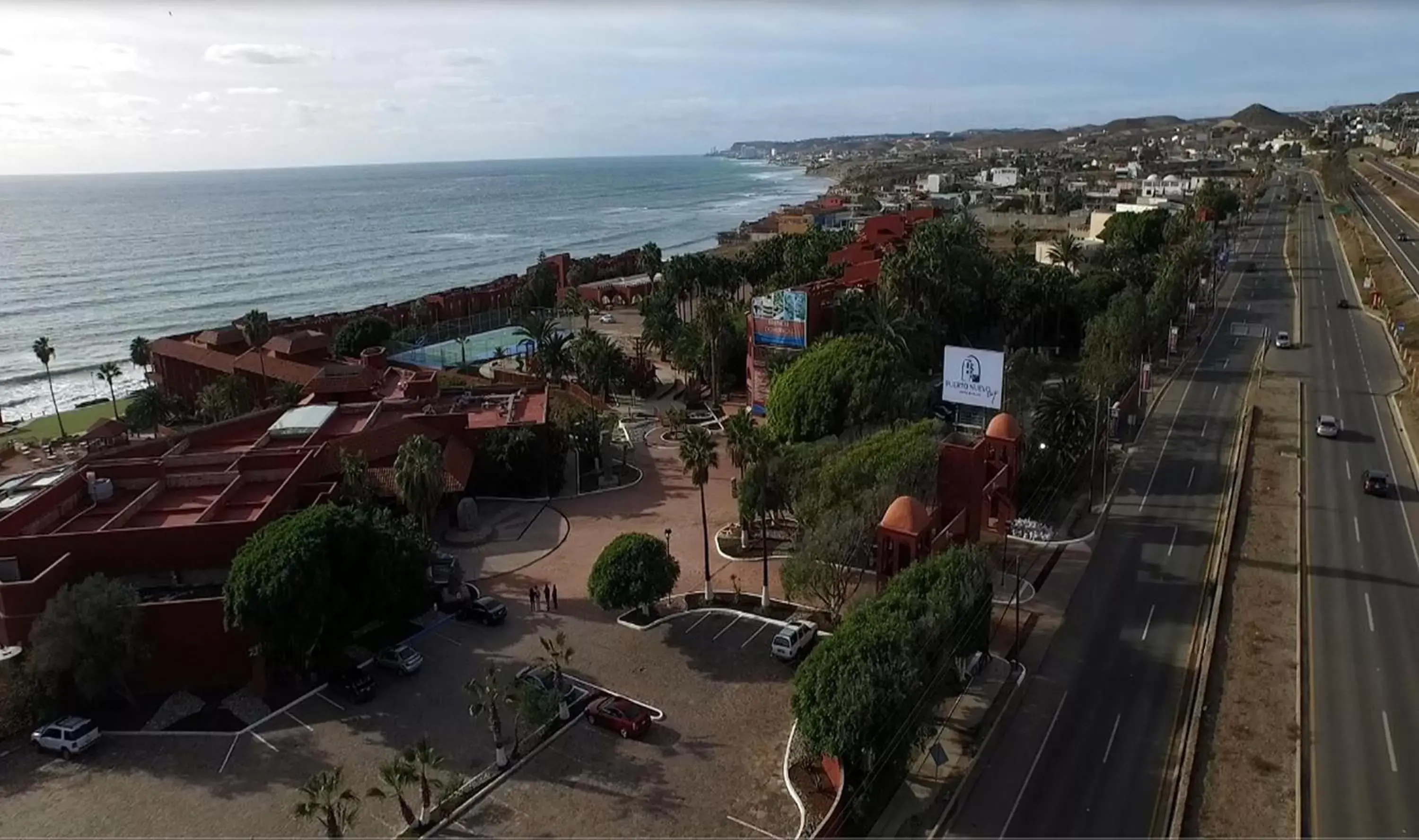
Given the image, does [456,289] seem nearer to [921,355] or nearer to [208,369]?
[208,369]

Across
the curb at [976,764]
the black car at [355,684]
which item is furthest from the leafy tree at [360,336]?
the curb at [976,764]

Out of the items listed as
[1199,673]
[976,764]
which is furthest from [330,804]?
[1199,673]

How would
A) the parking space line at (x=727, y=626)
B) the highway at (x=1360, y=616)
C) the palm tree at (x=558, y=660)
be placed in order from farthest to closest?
the parking space line at (x=727, y=626) → the palm tree at (x=558, y=660) → the highway at (x=1360, y=616)

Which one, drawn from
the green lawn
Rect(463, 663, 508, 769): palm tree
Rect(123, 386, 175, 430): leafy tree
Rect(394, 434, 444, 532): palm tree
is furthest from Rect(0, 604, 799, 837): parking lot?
the green lawn

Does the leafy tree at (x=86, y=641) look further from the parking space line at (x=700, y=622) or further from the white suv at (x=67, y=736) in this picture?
the parking space line at (x=700, y=622)

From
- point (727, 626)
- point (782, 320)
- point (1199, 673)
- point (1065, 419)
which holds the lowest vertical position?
point (727, 626)

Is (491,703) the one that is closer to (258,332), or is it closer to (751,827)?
(751,827)
